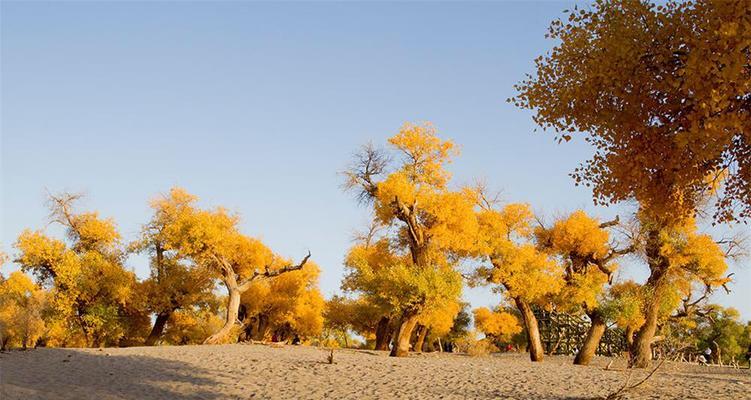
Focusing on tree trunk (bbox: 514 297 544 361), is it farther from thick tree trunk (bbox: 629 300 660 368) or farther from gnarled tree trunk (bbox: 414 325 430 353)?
gnarled tree trunk (bbox: 414 325 430 353)

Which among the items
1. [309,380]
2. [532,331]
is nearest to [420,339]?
[532,331]

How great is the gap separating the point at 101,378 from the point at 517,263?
1860 centimetres

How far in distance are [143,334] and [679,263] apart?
3163 cm

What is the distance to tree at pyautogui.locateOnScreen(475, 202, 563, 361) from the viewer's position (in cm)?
2959

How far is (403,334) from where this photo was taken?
27547 mm

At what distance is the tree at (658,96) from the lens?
1012 cm

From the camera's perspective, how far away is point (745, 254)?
29109 millimetres

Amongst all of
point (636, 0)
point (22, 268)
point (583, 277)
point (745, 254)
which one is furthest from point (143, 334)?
point (636, 0)

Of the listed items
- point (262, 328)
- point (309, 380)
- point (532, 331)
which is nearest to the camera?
point (309, 380)

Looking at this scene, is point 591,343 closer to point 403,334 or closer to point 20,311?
point 403,334

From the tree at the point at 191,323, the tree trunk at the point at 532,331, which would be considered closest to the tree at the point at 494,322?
the tree trunk at the point at 532,331

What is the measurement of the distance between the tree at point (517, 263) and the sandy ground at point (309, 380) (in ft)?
28.7

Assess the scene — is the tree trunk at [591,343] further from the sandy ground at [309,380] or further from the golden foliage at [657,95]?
the golden foliage at [657,95]

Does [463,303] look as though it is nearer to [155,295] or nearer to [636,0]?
[155,295]
